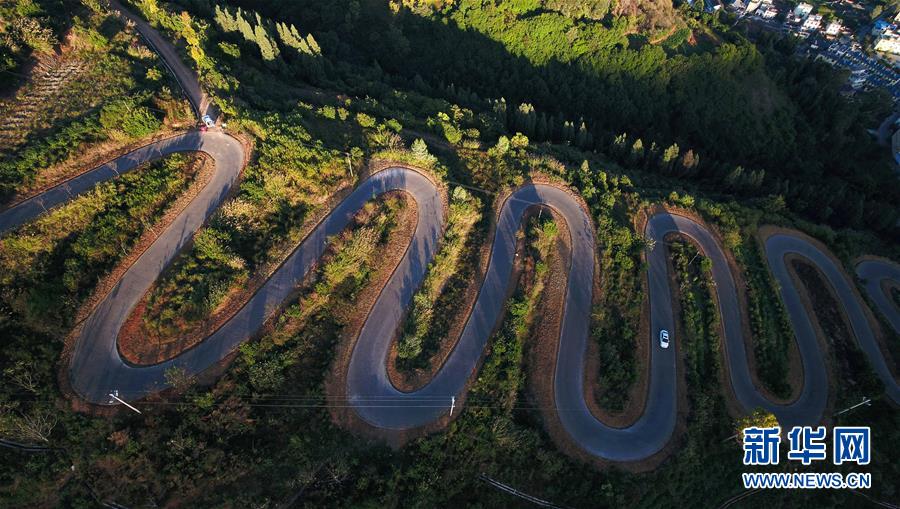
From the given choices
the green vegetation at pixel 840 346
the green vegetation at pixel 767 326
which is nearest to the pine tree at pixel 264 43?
the green vegetation at pixel 767 326

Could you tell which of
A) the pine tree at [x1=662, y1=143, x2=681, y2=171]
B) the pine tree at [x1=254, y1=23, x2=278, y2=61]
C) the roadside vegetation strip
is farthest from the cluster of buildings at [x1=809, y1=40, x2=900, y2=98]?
the pine tree at [x1=254, y1=23, x2=278, y2=61]

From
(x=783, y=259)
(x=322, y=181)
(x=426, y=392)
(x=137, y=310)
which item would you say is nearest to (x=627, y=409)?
(x=426, y=392)

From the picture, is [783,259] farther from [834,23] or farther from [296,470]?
[834,23]

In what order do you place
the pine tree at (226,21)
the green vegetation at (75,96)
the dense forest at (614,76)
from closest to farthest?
the green vegetation at (75,96), the pine tree at (226,21), the dense forest at (614,76)

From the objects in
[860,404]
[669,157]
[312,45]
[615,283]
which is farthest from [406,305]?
[669,157]

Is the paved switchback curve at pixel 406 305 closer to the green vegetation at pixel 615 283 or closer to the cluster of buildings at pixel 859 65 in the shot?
the green vegetation at pixel 615 283

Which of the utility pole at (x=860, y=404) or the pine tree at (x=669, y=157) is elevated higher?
the pine tree at (x=669, y=157)

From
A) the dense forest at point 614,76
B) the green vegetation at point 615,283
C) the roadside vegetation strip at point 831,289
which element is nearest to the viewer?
the green vegetation at point 615,283
